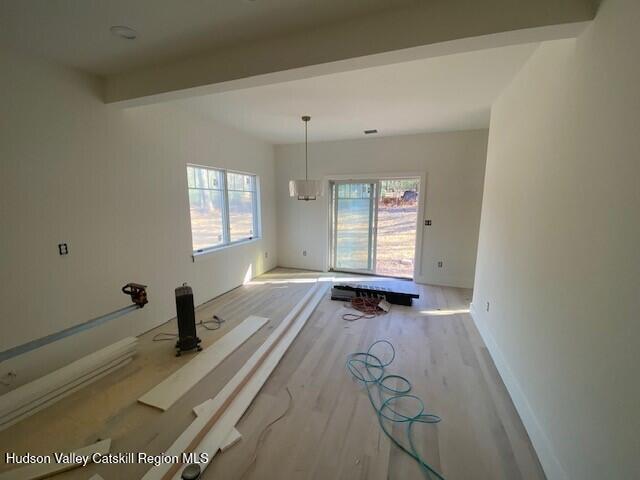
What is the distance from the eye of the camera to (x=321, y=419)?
1908mm

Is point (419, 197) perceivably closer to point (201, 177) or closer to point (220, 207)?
point (220, 207)

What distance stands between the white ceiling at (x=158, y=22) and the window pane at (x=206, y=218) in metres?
1.98

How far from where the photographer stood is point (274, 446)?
170cm

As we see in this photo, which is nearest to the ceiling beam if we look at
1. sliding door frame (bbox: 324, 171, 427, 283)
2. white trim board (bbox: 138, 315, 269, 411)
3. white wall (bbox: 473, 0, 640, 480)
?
white wall (bbox: 473, 0, 640, 480)

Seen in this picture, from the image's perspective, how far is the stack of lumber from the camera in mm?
1846

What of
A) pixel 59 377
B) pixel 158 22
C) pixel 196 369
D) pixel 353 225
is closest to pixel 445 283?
pixel 353 225

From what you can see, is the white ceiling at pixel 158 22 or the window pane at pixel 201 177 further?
the window pane at pixel 201 177

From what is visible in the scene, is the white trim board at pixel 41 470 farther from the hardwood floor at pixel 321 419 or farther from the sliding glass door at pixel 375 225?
the sliding glass door at pixel 375 225

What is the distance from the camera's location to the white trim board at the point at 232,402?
1.64m

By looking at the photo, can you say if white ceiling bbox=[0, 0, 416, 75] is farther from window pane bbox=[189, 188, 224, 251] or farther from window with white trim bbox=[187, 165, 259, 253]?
window pane bbox=[189, 188, 224, 251]

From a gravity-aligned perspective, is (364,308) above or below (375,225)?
below

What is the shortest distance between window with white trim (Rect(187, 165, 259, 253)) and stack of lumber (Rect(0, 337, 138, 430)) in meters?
1.68

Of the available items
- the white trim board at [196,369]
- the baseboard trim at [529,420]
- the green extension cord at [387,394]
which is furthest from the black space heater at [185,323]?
the baseboard trim at [529,420]

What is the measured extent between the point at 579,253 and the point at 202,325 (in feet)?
11.9
